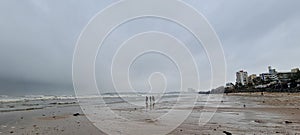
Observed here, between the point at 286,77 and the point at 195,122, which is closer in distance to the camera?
the point at 195,122

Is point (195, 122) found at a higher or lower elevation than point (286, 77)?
lower

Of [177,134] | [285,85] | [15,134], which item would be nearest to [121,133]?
[177,134]

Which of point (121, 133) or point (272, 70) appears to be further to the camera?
point (272, 70)

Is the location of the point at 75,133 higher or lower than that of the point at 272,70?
lower

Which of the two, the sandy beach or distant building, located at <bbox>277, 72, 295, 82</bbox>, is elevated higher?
distant building, located at <bbox>277, 72, 295, 82</bbox>

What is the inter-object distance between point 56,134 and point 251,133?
8.11m

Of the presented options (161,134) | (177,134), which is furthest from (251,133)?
A: (161,134)

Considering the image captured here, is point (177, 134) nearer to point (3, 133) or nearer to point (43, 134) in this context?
point (43, 134)

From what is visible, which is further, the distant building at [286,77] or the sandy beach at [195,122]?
the distant building at [286,77]

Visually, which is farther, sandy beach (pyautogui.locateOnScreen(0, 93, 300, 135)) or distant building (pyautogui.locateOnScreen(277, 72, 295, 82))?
distant building (pyautogui.locateOnScreen(277, 72, 295, 82))

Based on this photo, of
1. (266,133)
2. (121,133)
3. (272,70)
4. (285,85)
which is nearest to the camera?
(266,133)

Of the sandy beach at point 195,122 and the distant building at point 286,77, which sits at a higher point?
the distant building at point 286,77

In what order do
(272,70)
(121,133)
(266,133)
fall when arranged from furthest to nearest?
(272,70) < (121,133) < (266,133)

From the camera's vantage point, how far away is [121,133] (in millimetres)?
9977
